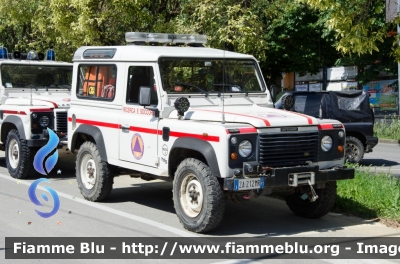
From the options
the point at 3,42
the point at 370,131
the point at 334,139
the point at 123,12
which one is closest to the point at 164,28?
the point at 123,12

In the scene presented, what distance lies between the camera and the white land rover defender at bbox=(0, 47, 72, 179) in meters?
11.5

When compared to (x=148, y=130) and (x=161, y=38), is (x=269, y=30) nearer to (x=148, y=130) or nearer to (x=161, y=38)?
(x=161, y=38)

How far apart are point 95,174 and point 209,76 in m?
2.28

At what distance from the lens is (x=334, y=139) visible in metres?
8.00

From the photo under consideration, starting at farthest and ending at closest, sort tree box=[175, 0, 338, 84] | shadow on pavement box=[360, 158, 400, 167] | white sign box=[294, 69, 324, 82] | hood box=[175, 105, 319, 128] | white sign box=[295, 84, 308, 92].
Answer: white sign box=[295, 84, 308, 92] < white sign box=[294, 69, 324, 82] < tree box=[175, 0, 338, 84] < shadow on pavement box=[360, 158, 400, 167] < hood box=[175, 105, 319, 128]

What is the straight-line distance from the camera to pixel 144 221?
8.38m

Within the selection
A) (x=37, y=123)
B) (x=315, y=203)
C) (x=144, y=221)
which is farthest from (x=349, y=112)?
(x=144, y=221)

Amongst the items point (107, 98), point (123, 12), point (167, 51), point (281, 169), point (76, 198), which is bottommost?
point (76, 198)

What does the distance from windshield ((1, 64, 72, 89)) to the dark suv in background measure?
16.7 ft

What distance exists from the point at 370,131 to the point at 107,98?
732 cm

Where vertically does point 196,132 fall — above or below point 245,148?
above

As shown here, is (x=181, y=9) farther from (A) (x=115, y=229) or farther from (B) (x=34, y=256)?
(B) (x=34, y=256)

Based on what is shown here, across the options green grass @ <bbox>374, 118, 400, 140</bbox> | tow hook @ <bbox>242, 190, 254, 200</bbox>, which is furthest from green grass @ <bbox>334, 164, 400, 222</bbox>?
green grass @ <bbox>374, 118, 400, 140</bbox>

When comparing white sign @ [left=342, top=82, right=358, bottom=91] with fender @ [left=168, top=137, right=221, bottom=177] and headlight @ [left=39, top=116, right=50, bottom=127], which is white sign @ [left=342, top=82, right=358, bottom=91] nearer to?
headlight @ [left=39, top=116, right=50, bottom=127]
